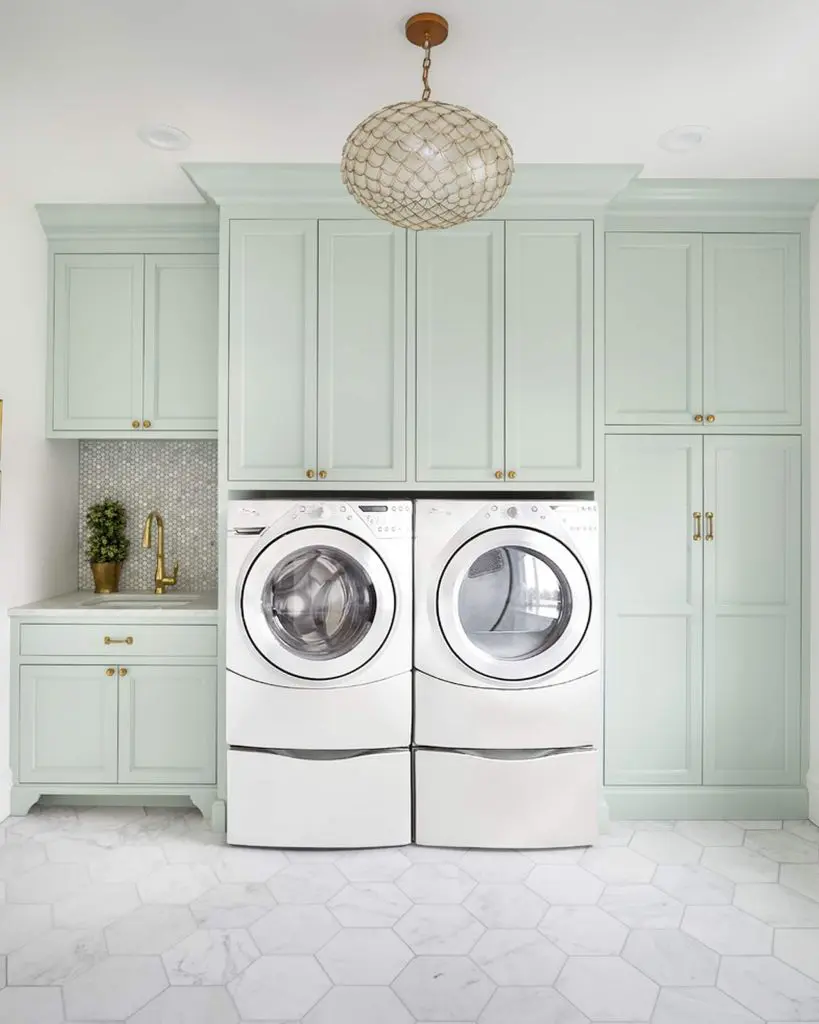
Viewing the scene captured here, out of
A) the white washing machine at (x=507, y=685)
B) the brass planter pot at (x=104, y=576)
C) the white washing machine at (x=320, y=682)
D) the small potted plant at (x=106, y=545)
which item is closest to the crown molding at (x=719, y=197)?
the white washing machine at (x=507, y=685)

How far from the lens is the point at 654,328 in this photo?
2.92m

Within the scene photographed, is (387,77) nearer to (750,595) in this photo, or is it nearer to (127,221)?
(127,221)

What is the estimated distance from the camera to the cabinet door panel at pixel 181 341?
3.14 metres

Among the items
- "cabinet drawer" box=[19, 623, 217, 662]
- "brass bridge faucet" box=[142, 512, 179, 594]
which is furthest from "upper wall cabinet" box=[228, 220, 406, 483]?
"brass bridge faucet" box=[142, 512, 179, 594]

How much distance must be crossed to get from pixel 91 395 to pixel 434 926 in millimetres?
2440

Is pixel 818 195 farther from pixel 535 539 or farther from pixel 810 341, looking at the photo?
pixel 535 539

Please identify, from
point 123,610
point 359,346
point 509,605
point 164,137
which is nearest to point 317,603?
point 509,605

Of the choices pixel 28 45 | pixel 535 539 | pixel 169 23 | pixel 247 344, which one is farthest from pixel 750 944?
pixel 28 45

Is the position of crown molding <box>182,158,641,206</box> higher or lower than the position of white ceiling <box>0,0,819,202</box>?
lower

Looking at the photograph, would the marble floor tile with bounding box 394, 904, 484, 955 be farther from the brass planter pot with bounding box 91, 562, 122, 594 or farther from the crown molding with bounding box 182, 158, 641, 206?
the crown molding with bounding box 182, 158, 641, 206

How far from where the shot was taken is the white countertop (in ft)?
9.50

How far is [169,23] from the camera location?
1.89 metres

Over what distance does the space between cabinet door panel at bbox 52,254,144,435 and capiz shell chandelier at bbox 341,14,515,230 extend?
169cm

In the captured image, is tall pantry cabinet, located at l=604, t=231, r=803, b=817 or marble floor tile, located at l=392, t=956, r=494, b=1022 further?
tall pantry cabinet, located at l=604, t=231, r=803, b=817
